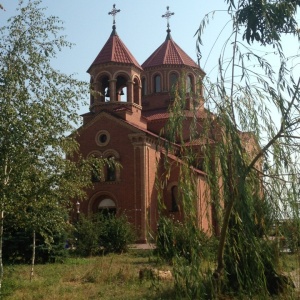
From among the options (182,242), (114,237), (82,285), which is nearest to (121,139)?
(114,237)

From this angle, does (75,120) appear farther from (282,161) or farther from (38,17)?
(282,161)

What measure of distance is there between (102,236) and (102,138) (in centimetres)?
866

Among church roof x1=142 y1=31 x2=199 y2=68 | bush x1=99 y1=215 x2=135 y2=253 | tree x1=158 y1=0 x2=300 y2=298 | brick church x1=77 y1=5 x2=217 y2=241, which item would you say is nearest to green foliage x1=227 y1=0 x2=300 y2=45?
tree x1=158 y1=0 x2=300 y2=298

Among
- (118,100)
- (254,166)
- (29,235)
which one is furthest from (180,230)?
(118,100)

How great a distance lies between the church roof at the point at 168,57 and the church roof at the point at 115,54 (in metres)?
3.85

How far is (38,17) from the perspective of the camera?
9492 millimetres

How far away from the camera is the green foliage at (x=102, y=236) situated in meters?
18.2

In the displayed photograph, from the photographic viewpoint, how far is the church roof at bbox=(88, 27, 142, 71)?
26739 millimetres

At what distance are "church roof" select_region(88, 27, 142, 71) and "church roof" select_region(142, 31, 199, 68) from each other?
385 centimetres

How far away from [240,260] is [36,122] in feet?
16.0

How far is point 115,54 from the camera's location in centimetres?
2717

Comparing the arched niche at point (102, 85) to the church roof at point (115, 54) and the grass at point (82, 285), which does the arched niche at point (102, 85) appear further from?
the grass at point (82, 285)

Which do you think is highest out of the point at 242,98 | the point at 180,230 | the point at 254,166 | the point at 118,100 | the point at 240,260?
the point at 118,100

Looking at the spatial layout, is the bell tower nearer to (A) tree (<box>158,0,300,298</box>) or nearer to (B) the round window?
(B) the round window
